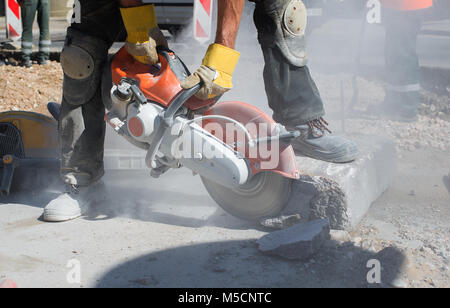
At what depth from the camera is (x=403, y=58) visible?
190 inches

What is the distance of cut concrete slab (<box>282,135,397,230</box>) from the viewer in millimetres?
2723

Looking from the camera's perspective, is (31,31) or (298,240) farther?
(31,31)

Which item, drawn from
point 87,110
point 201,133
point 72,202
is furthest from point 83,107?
point 201,133

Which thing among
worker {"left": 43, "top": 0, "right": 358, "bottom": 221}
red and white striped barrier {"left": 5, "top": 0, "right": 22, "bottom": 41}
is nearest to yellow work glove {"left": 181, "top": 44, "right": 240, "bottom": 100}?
worker {"left": 43, "top": 0, "right": 358, "bottom": 221}

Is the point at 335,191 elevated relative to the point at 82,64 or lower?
lower

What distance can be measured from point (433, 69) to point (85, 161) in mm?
4182

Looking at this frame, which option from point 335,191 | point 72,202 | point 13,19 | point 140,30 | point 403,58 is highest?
point 140,30

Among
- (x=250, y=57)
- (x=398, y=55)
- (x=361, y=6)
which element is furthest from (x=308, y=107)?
(x=361, y=6)

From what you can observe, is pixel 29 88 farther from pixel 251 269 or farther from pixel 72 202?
pixel 251 269

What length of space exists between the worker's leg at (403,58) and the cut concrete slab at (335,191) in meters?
1.93

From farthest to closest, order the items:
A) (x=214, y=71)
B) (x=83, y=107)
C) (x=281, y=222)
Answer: (x=83, y=107) < (x=281, y=222) < (x=214, y=71)

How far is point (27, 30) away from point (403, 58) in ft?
14.9

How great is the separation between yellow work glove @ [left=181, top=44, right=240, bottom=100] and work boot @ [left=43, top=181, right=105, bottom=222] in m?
0.96

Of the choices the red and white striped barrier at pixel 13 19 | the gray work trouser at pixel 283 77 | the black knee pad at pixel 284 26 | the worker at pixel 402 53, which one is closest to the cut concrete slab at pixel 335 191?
the gray work trouser at pixel 283 77
